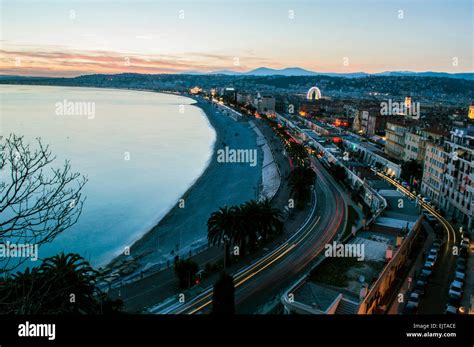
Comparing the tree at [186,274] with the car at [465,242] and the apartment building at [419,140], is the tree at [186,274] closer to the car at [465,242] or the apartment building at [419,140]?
the car at [465,242]

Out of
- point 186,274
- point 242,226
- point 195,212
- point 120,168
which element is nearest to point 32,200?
point 195,212

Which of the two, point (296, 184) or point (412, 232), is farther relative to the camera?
point (296, 184)

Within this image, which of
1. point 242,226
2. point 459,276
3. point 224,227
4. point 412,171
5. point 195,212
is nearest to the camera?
point 459,276

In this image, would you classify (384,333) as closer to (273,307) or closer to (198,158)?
(273,307)

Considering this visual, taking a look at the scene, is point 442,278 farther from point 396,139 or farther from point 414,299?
point 396,139

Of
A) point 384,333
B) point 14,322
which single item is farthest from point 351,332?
point 14,322

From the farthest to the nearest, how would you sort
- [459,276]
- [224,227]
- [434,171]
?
1. [434,171]
2. [224,227]
3. [459,276]
